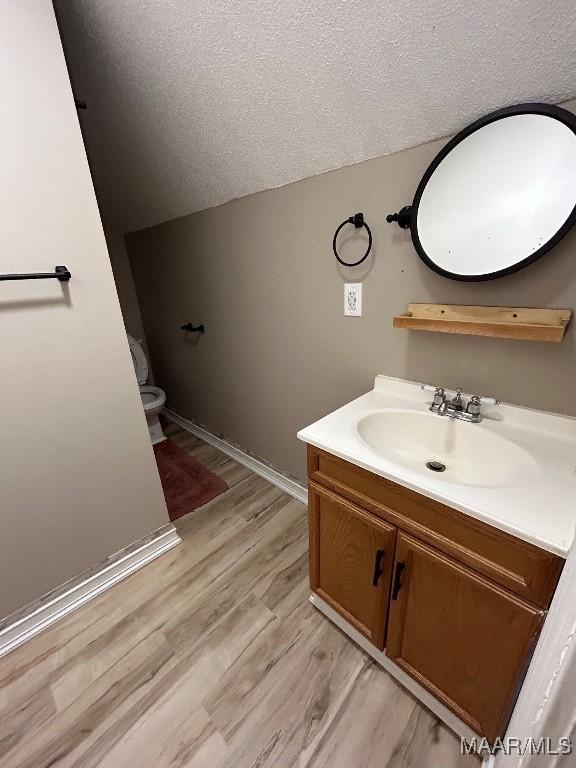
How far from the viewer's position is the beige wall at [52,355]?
38.8 inches

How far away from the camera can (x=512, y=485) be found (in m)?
0.84

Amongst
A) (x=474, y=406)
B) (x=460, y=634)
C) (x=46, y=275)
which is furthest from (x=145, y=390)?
(x=460, y=634)

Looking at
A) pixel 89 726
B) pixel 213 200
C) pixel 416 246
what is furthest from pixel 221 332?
pixel 89 726

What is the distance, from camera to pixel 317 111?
105 cm

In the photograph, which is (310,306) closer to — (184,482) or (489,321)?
(489,321)

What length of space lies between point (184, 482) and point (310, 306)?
1420 millimetres

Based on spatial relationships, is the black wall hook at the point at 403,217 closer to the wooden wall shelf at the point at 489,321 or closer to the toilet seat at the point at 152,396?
the wooden wall shelf at the point at 489,321

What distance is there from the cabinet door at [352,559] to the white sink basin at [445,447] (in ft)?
0.72

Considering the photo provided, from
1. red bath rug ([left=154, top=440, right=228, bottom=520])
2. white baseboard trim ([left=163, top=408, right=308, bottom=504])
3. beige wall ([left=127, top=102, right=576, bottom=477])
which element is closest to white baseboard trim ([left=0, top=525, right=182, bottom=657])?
red bath rug ([left=154, top=440, right=228, bottom=520])

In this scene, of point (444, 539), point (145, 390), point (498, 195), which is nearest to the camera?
point (444, 539)

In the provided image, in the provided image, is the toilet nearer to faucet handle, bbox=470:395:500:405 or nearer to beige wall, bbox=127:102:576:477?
beige wall, bbox=127:102:576:477

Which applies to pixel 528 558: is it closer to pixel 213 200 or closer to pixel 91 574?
pixel 91 574

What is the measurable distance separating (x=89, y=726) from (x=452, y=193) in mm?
2002

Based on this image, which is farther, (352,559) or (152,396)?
(152,396)
